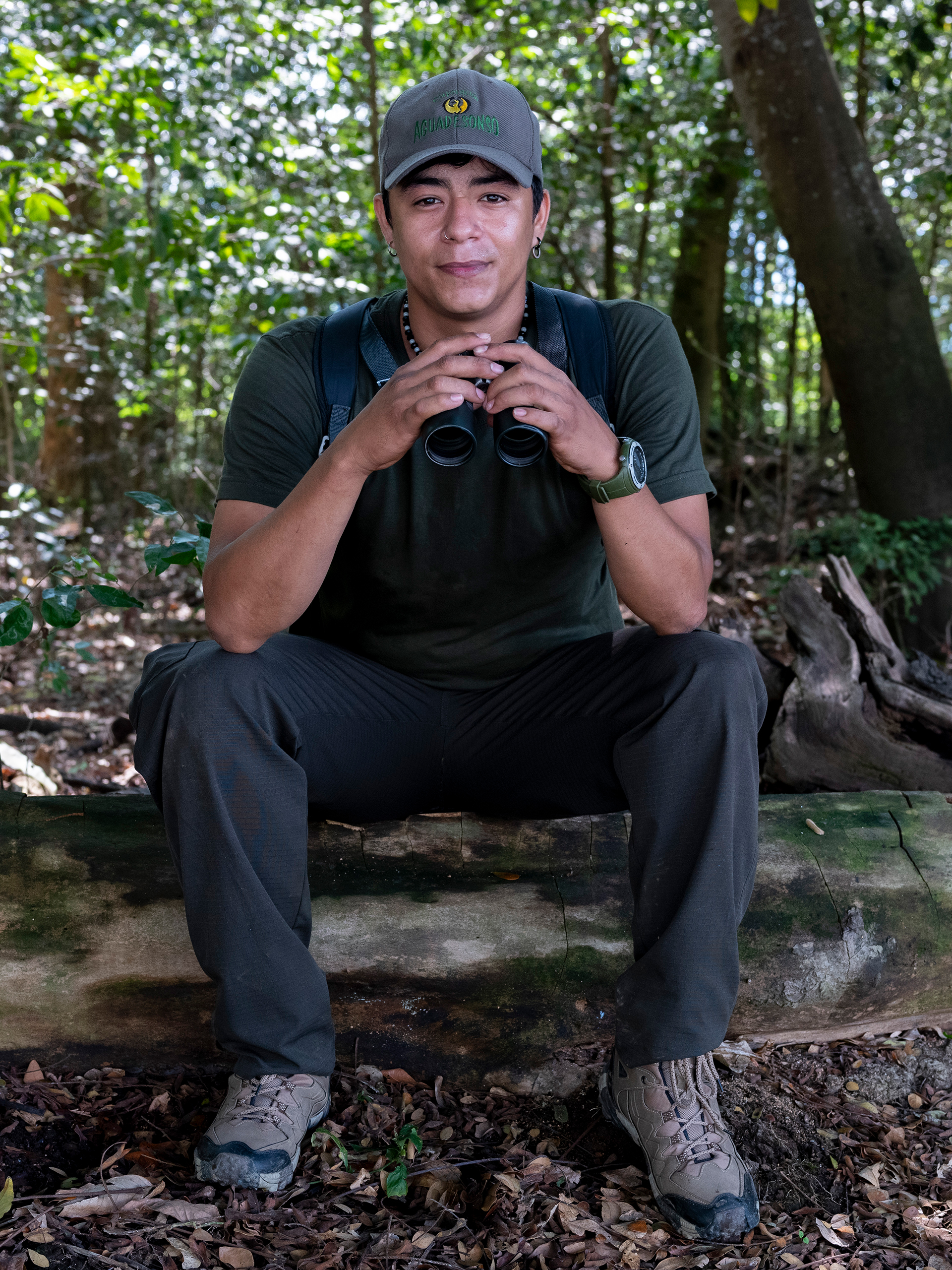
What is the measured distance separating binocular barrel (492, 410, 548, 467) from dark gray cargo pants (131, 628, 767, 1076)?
487mm

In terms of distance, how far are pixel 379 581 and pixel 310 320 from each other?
73cm

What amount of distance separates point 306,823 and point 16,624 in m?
1.28

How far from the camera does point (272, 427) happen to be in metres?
2.48

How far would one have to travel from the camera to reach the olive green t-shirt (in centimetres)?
248

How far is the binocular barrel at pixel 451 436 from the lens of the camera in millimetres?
2172

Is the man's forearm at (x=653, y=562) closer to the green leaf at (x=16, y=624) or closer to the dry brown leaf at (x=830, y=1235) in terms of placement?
the dry brown leaf at (x=830, y=1235)

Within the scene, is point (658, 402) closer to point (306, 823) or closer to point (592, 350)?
point (592, 350)

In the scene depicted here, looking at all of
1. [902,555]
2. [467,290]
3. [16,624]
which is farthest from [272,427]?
[902,555]

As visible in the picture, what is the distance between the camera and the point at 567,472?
2455 mm

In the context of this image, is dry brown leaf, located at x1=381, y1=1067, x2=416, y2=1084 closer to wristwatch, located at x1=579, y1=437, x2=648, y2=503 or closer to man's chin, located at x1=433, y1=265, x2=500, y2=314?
wristwatch, located at x1=579, y1=437, x2=648, y2=503

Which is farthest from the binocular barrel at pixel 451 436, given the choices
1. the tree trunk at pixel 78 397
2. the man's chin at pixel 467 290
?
the tree trunk at pixel 78 397

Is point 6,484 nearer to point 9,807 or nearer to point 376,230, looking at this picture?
point 376,230

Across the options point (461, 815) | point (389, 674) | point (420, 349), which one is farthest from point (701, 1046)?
point (420, 349)

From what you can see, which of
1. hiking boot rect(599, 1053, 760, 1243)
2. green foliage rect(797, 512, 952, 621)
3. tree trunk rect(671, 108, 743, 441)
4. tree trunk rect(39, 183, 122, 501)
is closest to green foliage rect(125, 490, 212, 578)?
hiking boot rect(599, 1053, 760, 1243)
